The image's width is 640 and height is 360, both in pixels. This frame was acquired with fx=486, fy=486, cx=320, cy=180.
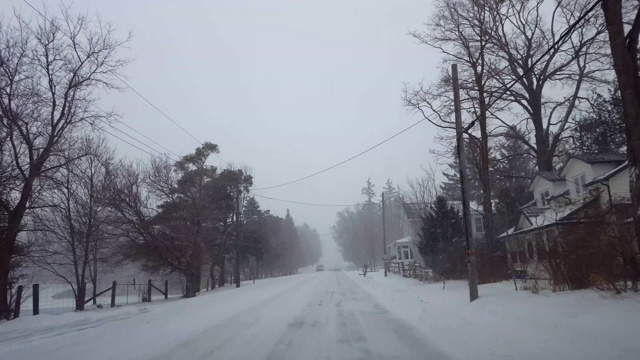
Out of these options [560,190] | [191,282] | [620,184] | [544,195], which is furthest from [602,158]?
[191,282]

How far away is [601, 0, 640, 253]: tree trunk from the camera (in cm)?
1025

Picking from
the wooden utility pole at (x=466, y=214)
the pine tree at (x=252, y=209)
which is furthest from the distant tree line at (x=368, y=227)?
the wooden utility pole at (x=466, y=214)

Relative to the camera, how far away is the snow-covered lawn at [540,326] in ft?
25.0

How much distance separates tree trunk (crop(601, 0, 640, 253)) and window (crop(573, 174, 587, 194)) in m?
19.3

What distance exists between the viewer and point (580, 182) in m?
28.9

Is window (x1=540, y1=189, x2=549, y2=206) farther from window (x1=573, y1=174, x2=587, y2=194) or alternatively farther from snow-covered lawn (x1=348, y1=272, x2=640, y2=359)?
snow-covered lawn (x1=348, y1=272, x2=640, y2=359)

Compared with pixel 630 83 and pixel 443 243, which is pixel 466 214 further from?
pixel 443 243

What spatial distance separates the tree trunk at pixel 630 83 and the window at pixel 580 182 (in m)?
19.3

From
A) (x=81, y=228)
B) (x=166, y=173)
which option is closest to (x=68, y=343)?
(x=81, y=228)

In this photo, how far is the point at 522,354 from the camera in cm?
771

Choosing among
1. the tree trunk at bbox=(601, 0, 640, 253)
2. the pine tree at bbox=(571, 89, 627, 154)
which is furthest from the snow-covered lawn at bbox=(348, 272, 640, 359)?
the pine tree at bbox=(571, 89, 627, 154)

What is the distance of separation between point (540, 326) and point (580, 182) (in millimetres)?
22537

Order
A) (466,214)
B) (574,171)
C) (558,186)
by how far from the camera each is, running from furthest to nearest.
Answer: (558,186) → (574,171) → (466,214)

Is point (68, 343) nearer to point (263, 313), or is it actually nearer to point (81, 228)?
point (263, 313)
